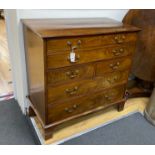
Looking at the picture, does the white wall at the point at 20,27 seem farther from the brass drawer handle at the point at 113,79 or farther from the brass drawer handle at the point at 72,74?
the brass drawer handle at the point at 113,79

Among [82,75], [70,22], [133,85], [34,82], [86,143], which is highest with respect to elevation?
[70,22]

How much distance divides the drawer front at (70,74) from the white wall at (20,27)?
1.58 feet

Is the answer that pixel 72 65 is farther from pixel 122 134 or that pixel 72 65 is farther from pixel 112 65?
pixel 122 134

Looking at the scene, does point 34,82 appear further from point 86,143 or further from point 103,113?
point 103,113

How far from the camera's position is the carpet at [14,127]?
1719 millimetres

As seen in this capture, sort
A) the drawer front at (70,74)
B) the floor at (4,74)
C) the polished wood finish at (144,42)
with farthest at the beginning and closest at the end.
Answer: the floor at (4,74) → the polished wood finish at (144,42) → the drawer front at (70,74)

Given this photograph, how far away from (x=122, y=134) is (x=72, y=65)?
0.89m

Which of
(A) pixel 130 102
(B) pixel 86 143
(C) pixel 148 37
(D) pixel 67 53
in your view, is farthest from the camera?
(A) pixel 130 102

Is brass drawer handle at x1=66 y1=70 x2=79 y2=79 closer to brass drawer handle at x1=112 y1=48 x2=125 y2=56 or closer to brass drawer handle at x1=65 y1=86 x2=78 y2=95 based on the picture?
brass drawer handle at x1=65 y1=86 x2=78 y2=95

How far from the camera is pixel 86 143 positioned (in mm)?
1721

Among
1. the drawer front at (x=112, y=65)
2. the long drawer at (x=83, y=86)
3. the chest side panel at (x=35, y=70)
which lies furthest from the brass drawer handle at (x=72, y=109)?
the drawer front at (x=112, y=65)

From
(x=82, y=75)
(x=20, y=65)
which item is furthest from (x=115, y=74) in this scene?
(x=20, y=65)

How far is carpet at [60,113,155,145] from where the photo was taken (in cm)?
175

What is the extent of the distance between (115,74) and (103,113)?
52 cm
